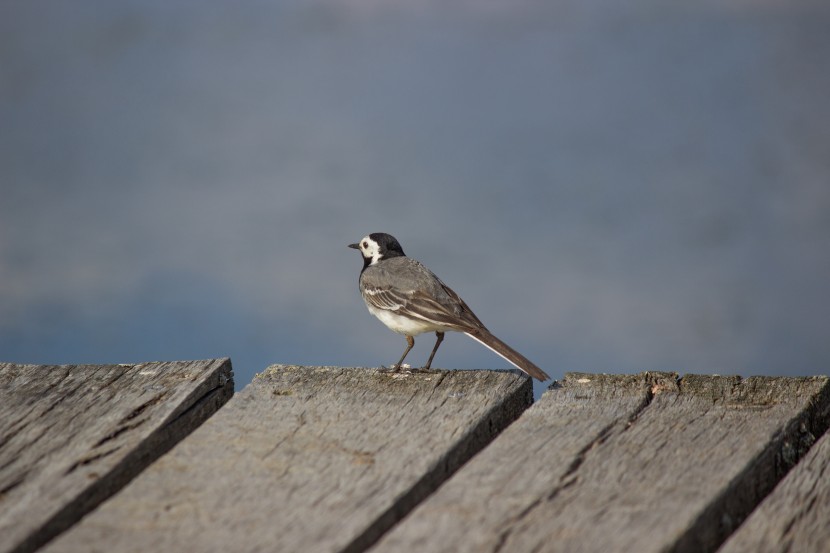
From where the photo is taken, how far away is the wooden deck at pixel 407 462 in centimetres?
313

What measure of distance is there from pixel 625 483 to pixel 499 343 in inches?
122

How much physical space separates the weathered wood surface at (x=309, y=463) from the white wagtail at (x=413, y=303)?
215cm

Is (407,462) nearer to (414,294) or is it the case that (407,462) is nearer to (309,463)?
(309,463)

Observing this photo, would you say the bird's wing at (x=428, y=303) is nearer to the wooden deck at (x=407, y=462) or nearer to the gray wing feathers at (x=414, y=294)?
the gray wing feathers at (x=414, y=294)

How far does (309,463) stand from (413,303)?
4152mm

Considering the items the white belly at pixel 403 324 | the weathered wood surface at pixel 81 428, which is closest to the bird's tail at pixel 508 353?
the white belly at pixel 403 324

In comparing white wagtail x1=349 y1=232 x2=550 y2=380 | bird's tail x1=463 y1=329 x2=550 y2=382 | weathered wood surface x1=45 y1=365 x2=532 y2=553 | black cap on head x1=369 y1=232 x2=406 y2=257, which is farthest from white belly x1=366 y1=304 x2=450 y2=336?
weathered wood surface x1=45 y1=365 x2=532 y2=553

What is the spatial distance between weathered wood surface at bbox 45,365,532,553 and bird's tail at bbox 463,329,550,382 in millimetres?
356

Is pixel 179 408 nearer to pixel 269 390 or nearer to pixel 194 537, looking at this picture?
pixel 269 390

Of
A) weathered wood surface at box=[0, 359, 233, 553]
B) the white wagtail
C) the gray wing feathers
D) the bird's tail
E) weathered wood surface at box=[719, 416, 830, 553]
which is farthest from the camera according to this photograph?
the gray wing feathers

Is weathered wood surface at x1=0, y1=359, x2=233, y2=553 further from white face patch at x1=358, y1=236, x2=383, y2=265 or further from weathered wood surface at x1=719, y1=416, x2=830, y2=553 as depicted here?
white face patch at x1=358, y1=236, x2=383, y2=265

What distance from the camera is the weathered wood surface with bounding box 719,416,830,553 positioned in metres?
3.00

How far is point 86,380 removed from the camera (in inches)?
186

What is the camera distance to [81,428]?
412cm
